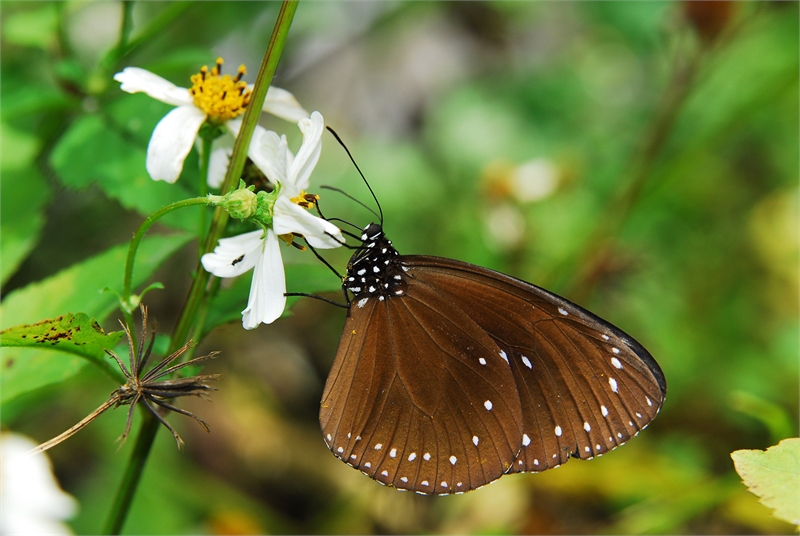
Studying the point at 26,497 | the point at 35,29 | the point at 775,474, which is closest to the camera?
the point at 775,474

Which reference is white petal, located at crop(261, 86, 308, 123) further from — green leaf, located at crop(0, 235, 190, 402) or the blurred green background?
the blurred green background

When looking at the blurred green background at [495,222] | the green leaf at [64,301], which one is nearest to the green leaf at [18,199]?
the blurred green background at [495,222]

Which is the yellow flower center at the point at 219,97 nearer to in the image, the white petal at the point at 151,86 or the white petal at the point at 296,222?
the white petal at the point at 151,86

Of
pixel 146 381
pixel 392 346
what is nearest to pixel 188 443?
pixel 392 346

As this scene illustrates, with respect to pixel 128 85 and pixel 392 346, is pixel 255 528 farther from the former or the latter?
pixel 128 85

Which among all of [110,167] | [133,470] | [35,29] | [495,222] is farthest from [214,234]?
[495,222]

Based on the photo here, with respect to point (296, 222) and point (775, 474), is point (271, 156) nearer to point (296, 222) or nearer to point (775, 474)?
point (296, 222)
